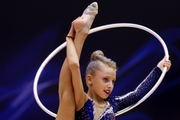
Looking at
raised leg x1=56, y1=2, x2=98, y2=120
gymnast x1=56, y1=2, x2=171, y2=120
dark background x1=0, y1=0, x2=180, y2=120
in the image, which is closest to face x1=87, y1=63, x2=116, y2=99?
gymnast x1=56, y1=2, x2=171, y2=120

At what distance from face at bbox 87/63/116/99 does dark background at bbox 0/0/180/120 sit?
51.5 inches

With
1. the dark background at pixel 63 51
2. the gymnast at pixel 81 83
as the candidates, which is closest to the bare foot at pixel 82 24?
the gymnast at pixel 81 83

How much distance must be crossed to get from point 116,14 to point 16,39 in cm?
92

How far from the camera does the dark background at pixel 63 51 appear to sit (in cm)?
275

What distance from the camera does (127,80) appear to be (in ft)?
9.62

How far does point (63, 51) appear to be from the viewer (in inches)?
112

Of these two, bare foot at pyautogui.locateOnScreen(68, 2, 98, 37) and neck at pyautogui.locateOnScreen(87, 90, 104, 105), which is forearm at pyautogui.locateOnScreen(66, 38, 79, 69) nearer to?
bare foot at pyautogui.locateOnScreen(68, 2, 98, 37)

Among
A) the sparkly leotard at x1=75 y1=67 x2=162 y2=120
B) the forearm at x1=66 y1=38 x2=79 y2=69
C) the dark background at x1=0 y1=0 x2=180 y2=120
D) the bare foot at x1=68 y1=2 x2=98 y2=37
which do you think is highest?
the dark background at x1=0 y1=0 x2=180 y2=120

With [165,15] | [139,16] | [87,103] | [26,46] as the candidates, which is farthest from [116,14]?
[87,103]

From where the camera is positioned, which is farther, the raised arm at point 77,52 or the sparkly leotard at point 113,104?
the sparkly leotard at point 113,104

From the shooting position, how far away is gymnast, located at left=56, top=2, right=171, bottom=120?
1409 millimetres

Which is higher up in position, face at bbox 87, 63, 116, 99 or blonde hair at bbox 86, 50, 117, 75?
blonde hair at bbox 86, 50, 117, 75

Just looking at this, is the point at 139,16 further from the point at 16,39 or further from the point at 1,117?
the point at 1,117

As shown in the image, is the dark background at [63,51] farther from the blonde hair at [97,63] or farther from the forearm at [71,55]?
the forearm at [71,55]
